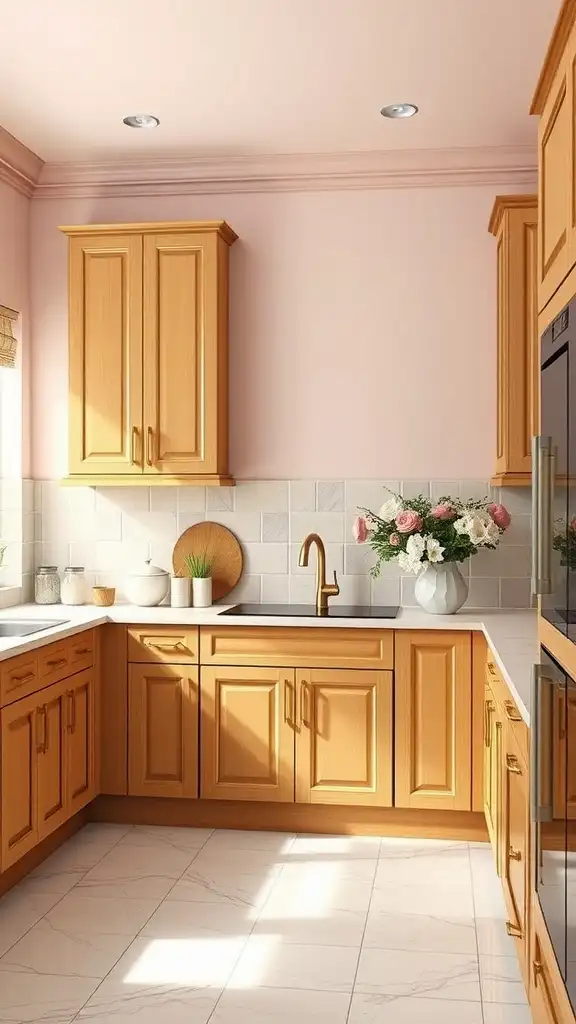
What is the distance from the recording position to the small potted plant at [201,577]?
433cm

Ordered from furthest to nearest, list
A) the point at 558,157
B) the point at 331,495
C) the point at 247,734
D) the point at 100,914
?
1. the point at 331,495
2. the point at 247,734
3. the point at 100,914
4. the point at 558,157

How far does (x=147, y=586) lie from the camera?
432cm

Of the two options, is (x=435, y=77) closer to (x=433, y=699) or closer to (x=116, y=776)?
(x=433, y=699)

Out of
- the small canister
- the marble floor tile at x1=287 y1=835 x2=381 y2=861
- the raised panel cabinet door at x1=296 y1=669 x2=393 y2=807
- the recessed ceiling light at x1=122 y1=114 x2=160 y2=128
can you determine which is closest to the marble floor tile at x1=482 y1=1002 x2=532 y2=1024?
the marble floor tile at x1=287 y1=835 x2=381 y2=861

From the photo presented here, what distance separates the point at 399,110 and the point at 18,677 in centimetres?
254

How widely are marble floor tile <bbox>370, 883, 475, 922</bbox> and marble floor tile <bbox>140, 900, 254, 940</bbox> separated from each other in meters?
0.45

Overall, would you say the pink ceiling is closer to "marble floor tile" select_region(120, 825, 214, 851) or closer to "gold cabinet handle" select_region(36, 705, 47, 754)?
"gold cabinet handle" select_region(36, 705, 47, 754)

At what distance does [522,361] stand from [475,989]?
227 centimetres

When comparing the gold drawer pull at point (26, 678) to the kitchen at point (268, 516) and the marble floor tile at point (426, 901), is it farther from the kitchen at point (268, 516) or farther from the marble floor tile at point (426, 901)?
the marble floor tile at point (426, 901)

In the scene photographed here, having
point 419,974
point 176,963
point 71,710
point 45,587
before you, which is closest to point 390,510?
point 71,710

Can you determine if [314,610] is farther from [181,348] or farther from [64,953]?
[64,953]

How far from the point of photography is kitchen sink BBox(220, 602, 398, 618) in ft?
13.3

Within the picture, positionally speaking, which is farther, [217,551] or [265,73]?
[217,551]

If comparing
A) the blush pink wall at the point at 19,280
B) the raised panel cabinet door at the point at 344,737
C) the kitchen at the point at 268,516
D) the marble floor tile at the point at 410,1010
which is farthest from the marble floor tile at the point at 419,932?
the blush pink wall at the point at 19,280
